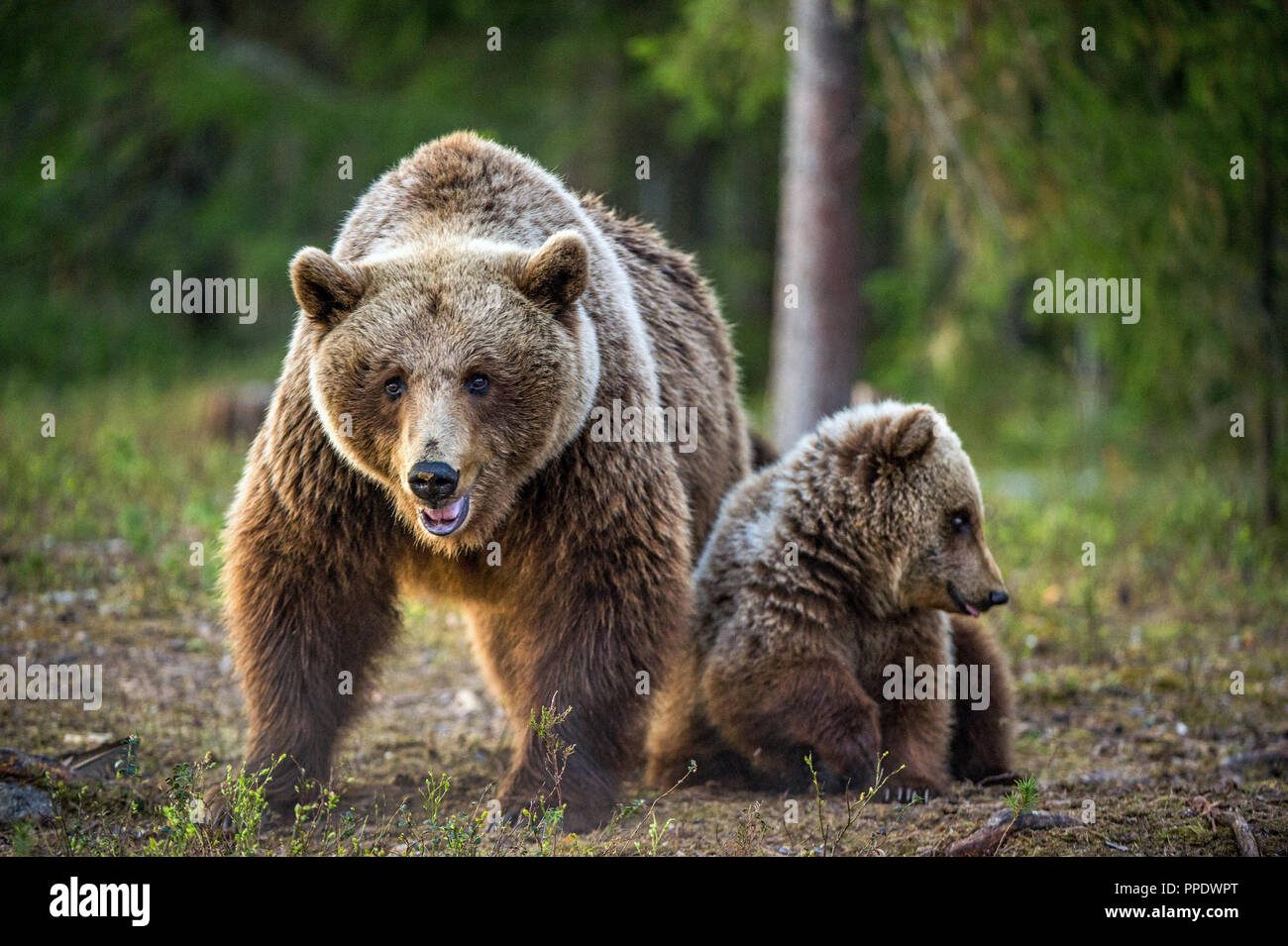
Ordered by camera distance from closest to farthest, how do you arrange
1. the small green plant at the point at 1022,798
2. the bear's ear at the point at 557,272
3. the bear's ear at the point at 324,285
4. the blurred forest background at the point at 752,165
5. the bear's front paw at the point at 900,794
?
1. the small green plant at the point at 1022,798
2. the bear's ear at the point at 324,285
3. the bear's ear at the point at 557,272
4. the bear's front paw at the point at 900,794
5. the blurred forest background at the point at 752,165

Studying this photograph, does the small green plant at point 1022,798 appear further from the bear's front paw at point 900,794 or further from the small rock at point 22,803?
the small rock at point 22,803

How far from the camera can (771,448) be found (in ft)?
24.8

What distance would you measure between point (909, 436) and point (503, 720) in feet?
8.54

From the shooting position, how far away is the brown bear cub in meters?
5.29

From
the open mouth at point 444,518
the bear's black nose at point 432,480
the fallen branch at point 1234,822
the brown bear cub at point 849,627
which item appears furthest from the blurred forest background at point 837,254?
the bear's black nose at point 432,480

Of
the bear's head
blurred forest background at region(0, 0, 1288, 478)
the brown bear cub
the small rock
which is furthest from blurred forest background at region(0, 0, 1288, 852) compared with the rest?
the bear's head

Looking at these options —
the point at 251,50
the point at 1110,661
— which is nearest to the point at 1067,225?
the point at 1110,661

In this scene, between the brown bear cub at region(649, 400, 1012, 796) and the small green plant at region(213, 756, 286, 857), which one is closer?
the small green plant at region(213, 756, 286, 857)

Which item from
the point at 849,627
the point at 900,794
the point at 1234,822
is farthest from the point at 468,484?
the point at 1234,822

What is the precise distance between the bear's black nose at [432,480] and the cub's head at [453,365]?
0.19 feet

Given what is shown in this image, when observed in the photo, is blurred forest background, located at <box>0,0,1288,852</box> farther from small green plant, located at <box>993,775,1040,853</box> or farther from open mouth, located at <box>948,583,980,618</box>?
open mouth, located at <box>948,583,980,618</box>

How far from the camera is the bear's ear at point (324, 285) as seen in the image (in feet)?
15.1
